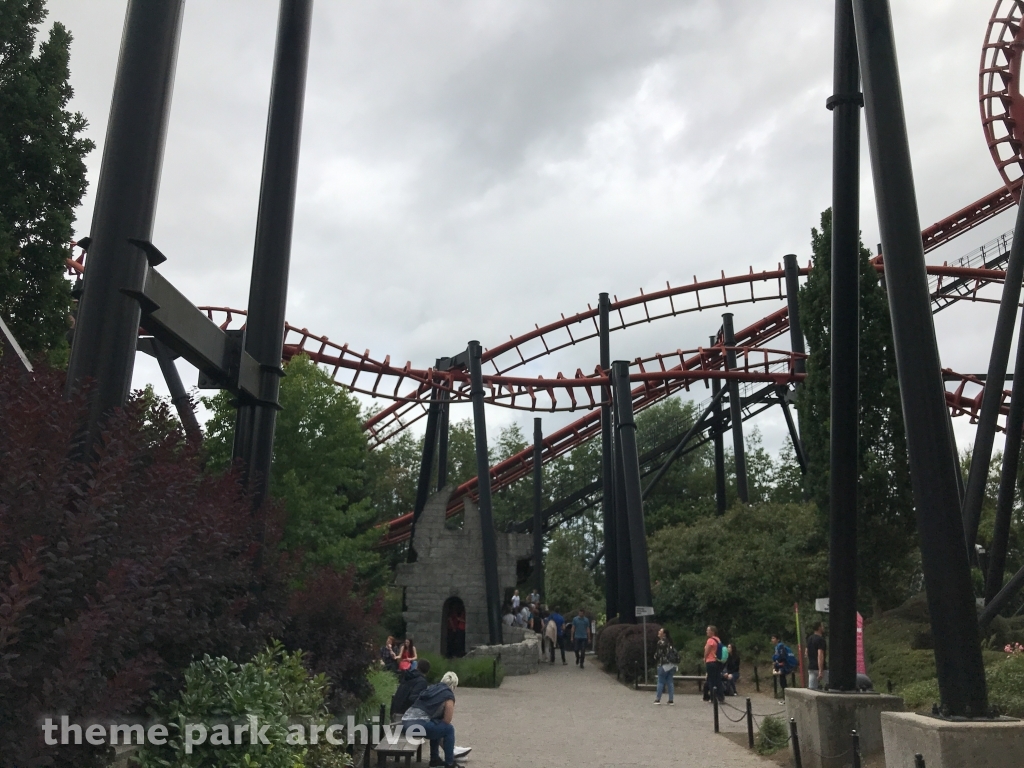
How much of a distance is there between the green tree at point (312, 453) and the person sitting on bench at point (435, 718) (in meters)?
14.1

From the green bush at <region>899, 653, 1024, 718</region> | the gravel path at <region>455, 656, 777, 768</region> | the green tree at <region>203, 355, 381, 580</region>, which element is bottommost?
the gravel path at <region>455, 656, 777, 768</region>

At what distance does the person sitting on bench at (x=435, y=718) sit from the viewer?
866 cm

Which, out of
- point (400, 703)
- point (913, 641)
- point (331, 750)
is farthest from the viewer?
point (913, 641)

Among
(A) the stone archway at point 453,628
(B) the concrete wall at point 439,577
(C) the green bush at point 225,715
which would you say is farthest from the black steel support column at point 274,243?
(A) the stone archway at point 453,628

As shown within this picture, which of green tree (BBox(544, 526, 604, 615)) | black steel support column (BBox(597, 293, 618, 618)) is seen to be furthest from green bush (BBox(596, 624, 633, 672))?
green tree (BBox(544, 526, 604, 615))

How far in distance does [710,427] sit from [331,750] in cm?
2899

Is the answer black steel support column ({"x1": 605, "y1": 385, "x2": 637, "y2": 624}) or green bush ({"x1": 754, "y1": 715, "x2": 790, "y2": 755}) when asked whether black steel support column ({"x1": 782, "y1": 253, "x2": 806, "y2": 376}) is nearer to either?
black steel support column ({"x1": 605, "y1": 385, "x2": 637, "y2": 624})

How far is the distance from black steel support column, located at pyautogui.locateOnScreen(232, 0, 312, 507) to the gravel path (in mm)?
4187

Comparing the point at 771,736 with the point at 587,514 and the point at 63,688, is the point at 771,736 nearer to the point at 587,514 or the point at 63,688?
the point at 63,688

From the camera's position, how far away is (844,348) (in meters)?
8.96

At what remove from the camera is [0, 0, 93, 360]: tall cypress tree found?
50.7 ft

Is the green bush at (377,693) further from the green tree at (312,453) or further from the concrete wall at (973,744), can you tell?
the green tree at (312,453)

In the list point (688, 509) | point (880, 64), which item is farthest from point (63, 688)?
point (688, 509)

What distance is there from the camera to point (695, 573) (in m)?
25.8
